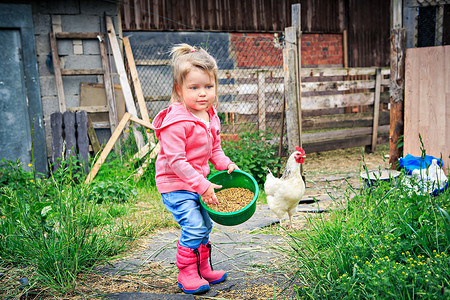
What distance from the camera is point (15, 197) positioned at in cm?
313

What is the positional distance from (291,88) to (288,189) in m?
2.37

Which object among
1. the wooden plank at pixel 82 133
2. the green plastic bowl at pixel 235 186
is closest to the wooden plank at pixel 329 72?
the wooden plank at pixel 82 133

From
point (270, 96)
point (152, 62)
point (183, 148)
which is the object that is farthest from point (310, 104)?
point (183, 148)

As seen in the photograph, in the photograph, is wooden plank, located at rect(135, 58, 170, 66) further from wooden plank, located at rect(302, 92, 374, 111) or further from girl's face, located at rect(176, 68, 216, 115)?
girl's face, located at rect(176, 68, 216, 115)

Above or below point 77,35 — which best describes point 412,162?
below

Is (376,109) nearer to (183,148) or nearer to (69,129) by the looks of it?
(69,129)

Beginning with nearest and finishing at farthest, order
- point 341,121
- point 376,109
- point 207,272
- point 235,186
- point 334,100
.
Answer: point 207,272 → point 235,186 → point 334,100 → point 341,121 → point 376,109

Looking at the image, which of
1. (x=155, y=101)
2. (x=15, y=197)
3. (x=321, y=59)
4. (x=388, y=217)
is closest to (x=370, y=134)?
(x=321, y=59)

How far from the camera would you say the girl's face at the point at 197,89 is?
2.42 metres

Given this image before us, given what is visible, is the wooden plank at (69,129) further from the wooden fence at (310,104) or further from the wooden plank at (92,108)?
the wooden fence at (310,104)

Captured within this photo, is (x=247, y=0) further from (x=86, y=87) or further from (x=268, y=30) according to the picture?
(x=86, y=87)

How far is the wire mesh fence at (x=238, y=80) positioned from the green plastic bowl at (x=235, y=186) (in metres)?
3.66

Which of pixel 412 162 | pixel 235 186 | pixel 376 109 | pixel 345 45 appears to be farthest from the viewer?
pixel 345 45

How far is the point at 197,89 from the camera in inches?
96.2
